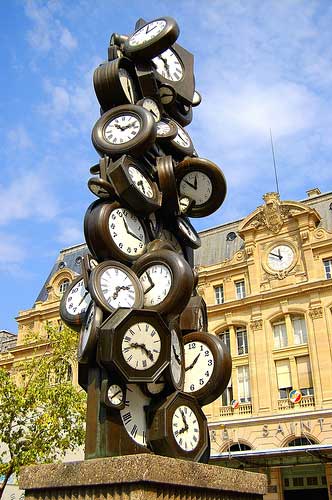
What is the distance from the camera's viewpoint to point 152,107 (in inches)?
317

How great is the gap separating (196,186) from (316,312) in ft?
75.1

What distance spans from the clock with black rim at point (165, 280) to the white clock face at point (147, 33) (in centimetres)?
334

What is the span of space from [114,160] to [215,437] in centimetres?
2589

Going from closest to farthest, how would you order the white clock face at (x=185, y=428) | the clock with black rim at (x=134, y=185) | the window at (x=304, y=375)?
the white clock face at (x=185, y=428), the clock with black rim at (x=134, y=185), the window at (x=304, y=375)

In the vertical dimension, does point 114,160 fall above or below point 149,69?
below

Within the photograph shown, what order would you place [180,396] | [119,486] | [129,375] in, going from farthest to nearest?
[180,396]
[129,375]
[119,486]

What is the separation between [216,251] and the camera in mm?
36750

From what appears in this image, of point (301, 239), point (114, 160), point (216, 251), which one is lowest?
point (114, 160)

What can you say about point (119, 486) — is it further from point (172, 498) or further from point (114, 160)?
point (114, 160)

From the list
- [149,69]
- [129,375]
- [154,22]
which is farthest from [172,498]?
[154,22]

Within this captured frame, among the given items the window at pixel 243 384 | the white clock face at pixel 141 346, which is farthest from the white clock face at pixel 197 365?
the window at pixel 243 384

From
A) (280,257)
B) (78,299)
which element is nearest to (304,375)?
(280,257)

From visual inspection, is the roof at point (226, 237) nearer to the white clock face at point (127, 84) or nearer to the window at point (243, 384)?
the window at point (243, 384)

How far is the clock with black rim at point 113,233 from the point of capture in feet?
21.3
